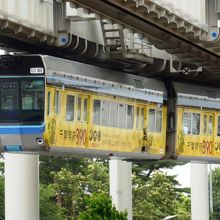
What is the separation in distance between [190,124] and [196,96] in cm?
103

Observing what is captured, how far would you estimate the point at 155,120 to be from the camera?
97.4 ft

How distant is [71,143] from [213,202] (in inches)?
2553

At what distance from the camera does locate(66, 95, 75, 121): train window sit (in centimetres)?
2394

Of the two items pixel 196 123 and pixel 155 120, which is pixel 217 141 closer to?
pixel 196 123

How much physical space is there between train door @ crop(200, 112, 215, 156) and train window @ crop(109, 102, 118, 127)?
18.2 feet

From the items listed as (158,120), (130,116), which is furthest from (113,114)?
(158,120)

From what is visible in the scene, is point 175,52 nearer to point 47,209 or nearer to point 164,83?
point 164,83

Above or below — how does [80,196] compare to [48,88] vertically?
below

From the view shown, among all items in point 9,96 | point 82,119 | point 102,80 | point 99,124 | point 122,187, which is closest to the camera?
point 9,96

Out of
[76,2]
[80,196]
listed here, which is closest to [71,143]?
[76,2]

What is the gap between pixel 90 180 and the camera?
2446 inches

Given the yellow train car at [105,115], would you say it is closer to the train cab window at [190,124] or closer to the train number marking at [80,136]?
the train number marking at [80,136]

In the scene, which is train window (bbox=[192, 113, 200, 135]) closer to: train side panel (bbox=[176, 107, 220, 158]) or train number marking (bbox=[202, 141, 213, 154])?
train side panel (bbox=[176, 107, 220, 158])

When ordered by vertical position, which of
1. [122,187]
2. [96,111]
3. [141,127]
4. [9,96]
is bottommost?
[122,187]
